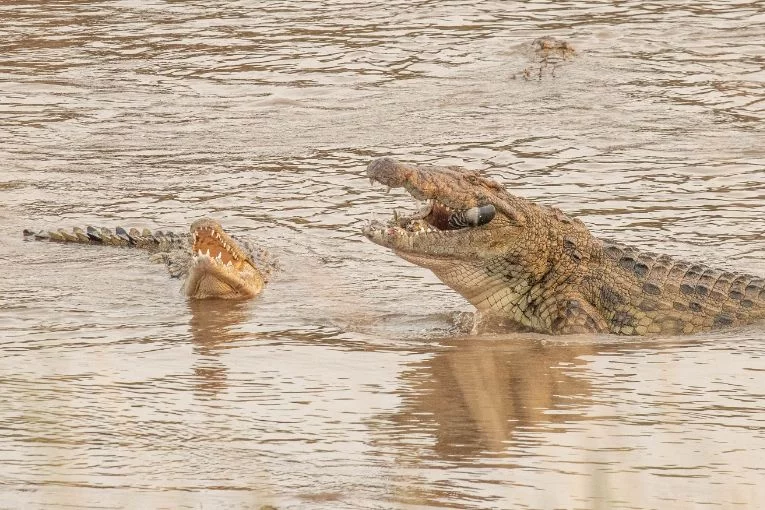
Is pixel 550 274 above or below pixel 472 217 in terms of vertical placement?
below

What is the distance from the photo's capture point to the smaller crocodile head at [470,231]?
7.59 m

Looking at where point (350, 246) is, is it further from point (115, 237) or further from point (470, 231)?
point (470, 231)

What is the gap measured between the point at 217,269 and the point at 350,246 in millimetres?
1094

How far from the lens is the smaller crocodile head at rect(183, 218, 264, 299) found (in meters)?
8.85

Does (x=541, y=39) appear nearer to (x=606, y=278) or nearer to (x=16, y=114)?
(x=16, y=114)

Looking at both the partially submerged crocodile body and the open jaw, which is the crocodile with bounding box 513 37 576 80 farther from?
the open jaw

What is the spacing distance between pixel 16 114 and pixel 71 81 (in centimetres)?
111

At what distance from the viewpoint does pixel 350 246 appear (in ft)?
31.7

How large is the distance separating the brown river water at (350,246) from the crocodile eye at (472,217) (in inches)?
19.7

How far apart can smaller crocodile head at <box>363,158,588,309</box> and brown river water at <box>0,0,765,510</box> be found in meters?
0.29

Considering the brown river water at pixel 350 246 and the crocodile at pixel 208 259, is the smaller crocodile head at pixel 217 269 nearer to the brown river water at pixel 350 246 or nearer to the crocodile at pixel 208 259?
the crocodile at pixel 208 259

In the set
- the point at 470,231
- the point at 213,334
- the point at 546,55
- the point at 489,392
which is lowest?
the point at 213,334

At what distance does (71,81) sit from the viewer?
13852 mm

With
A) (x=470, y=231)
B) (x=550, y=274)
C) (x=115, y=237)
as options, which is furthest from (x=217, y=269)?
(x=550, y=274)
